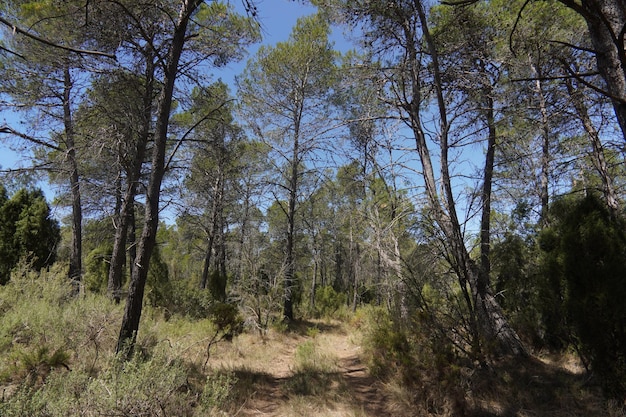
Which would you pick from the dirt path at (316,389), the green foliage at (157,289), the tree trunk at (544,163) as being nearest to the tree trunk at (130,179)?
the green foliage at (157,289)

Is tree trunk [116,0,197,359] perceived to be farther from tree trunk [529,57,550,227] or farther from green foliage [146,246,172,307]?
tree trunk [529,57,550,227]

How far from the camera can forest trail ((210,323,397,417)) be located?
415 cm

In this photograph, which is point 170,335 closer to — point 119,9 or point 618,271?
point 119,9

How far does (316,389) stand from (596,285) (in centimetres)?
365

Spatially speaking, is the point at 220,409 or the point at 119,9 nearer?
the point at 220,409

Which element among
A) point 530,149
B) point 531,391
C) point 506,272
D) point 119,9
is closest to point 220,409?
point 531,391

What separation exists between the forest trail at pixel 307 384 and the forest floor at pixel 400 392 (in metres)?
0.01

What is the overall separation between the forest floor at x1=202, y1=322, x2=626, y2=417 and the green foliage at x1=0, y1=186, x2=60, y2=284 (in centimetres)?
619

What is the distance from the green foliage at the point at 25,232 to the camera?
828cm

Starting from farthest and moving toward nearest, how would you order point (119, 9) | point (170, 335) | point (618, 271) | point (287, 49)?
point (287, 49) → point (170, 335) → point (119, 9) → point (618, 271)

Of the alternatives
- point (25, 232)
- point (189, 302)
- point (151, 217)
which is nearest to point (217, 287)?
point (189, 302)

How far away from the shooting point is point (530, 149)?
7.00 meters

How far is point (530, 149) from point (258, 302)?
7310 mm

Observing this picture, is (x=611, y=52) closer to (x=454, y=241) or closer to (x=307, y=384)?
(x=454, y=241)
